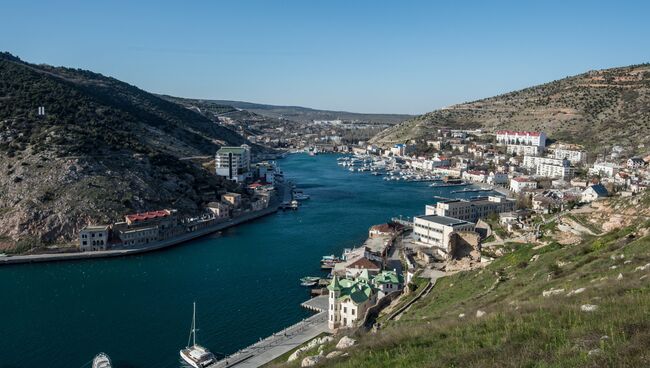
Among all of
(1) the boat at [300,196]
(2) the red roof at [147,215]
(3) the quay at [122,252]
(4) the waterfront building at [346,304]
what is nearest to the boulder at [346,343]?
(4) the waterfront building at [346,304]

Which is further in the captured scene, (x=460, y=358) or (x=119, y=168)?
(x=119, y=168)

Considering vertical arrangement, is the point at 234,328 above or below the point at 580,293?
below

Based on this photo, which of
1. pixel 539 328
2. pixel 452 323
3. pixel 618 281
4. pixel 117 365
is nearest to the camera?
pixel 539 328

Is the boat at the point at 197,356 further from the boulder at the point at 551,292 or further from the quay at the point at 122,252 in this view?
the quay at the point at 122,252

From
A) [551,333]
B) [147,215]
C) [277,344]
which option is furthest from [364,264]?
[551,333]

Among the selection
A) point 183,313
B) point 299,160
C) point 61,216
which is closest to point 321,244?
point 183,313

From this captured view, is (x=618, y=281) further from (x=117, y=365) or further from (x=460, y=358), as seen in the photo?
(x=117, y=365)
